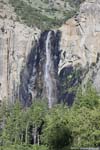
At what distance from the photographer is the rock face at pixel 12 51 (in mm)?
151375

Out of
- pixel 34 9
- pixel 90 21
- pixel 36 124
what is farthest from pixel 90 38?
pixel 34 9

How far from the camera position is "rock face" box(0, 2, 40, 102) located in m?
151

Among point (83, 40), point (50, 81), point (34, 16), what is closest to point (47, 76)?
point (50, 81)

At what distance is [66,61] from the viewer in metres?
138

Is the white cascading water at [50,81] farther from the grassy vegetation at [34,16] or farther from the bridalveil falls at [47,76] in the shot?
the grassy vegetation at [34,16]

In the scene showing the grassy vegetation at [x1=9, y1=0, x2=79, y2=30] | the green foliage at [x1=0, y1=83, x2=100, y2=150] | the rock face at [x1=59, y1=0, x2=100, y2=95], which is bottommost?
the green foliage at [x1=0, y1=83, x2=100, y2=150]

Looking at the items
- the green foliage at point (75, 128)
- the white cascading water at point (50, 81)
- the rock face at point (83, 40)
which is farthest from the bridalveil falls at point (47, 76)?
the green foliage at point (75, 128)

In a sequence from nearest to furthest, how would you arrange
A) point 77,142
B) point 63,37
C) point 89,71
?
point 77,142, point 89,71, point 63,37

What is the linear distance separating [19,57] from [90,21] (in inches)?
933

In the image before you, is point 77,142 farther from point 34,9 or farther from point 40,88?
point 34,9

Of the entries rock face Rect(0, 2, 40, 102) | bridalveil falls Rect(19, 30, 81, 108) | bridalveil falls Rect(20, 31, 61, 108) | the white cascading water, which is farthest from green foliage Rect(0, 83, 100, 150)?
rock face Rect(0, 2, 40, 102)

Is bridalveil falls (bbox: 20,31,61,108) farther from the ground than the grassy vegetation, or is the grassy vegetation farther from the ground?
the grassy vegetation

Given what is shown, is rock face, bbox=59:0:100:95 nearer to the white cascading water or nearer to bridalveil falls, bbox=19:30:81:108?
bridalveil falls, bbox=19:30:81:108

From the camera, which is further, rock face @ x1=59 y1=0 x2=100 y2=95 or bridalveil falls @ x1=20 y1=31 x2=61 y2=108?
bridalveil falls @ x1=20 y1=31 x2=61 y2=108
